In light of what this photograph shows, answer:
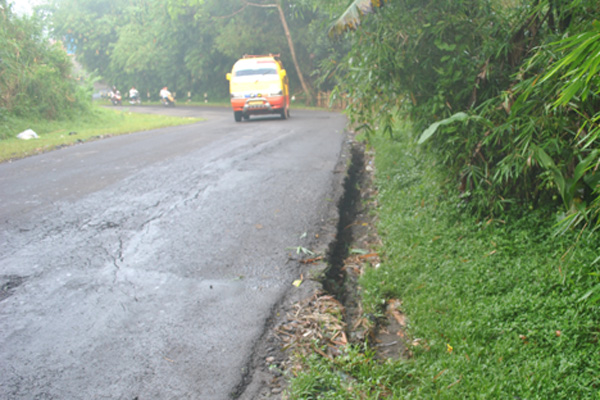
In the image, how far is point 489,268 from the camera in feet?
12.2

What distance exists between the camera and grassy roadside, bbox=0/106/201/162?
34.6ft

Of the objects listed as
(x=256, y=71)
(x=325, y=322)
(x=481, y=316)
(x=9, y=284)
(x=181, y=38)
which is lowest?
(x=325, y=322)

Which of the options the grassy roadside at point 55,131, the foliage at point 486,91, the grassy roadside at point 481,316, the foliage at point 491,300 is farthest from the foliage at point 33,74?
the grassy roadside at point 481,316

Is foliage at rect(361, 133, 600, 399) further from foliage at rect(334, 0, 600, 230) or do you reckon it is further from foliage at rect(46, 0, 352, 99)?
foliage at rect(46, 0, 352, 99)

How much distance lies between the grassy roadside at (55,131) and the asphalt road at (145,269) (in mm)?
2631

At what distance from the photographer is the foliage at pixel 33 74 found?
50.6ft

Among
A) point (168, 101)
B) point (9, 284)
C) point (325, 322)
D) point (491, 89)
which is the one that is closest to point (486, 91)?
point (491, 89)

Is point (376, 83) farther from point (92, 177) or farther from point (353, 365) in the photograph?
point (92, 177)

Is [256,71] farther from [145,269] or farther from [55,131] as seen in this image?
[145,269]

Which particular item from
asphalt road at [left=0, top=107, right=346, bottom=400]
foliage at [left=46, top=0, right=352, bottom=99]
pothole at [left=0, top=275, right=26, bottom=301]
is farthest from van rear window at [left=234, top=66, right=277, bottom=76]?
pothole at [left=0, top=275, right=26, bottom=301]

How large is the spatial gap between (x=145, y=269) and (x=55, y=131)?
1302 cm

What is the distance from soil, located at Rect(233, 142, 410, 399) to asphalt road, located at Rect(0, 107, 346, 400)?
109 mm

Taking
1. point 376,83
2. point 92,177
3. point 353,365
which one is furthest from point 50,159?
point 353,365

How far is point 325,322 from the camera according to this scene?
3418 mm
